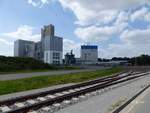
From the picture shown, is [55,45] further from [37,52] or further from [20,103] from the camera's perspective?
[20,103]

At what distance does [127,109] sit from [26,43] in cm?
14513

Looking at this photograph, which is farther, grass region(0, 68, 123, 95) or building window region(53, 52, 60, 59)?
building window region(53, 52, 60, 59)

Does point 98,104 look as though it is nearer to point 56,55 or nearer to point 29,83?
point 29,83

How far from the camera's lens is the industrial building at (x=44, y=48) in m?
152

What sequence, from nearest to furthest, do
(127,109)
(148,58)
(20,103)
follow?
(127,109) → (20,103) → (148,58)

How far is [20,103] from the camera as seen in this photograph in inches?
623

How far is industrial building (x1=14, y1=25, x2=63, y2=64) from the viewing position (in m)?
152

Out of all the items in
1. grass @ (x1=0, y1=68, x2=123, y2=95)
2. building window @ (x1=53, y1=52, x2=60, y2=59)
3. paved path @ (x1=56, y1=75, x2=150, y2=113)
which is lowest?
paved path @ (x1=56, y1=75, x2=150, y2=113)

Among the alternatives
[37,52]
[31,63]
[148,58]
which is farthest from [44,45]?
[31,63]

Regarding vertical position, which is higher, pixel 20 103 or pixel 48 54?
pixel 48 54

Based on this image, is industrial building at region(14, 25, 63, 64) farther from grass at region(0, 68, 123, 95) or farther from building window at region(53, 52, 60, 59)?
grass at region(0, 68, 123, 95)

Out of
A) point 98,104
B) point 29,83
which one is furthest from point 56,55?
point 98,104

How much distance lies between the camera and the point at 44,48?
155000mm

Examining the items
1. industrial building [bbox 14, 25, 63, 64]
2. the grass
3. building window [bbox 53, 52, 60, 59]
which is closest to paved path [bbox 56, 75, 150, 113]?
the grass
